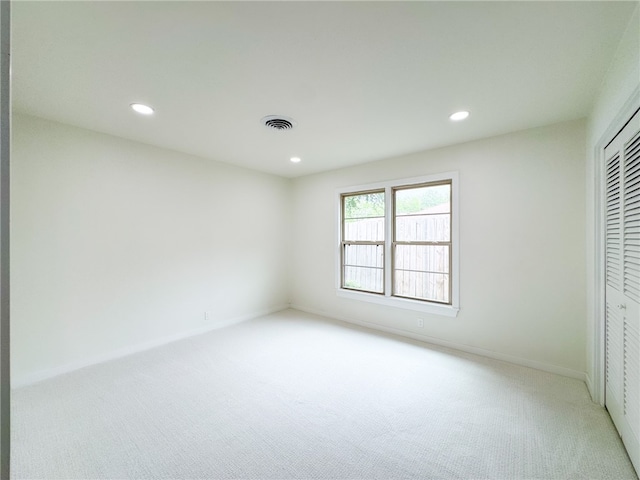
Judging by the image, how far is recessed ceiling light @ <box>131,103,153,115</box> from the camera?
2.43m

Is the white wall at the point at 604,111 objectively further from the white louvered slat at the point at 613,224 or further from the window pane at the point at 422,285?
the window pane at the point at 422,285

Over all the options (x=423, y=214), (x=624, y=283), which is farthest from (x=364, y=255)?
(x=624, y=283)

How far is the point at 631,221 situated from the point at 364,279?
9.91 ft

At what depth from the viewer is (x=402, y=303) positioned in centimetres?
384

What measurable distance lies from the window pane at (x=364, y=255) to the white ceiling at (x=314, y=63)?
6.10 feet

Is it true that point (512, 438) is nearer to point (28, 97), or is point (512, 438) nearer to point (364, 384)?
point (364, 384)

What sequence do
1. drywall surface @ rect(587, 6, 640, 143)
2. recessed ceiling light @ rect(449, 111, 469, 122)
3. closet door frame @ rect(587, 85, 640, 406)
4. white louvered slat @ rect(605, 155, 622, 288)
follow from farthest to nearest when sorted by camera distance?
recessed ceiling light @ rect(449, 111, 469, 122) → closet door frame @ rect(587, 85, 640, 406) → white louvered slat @ rect(605, 155, 622, 288) → drywall surface @ rect(587, 6, 640, 143)

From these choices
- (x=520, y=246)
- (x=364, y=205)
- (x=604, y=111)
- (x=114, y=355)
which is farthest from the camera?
(x=364, y=205)

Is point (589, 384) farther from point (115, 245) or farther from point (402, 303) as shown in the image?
point (115, 245)

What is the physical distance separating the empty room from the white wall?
0.03m

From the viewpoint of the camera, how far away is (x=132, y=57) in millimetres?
1801

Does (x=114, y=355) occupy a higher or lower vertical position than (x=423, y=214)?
lower

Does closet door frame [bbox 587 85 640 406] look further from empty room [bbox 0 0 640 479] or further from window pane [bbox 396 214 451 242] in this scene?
window pane [bbox 396 214 451 242]

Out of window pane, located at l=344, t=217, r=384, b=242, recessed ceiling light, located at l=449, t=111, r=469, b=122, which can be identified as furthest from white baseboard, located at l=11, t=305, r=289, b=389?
recessed ceiling light, located at l=449, t=111, r=469, b=122
